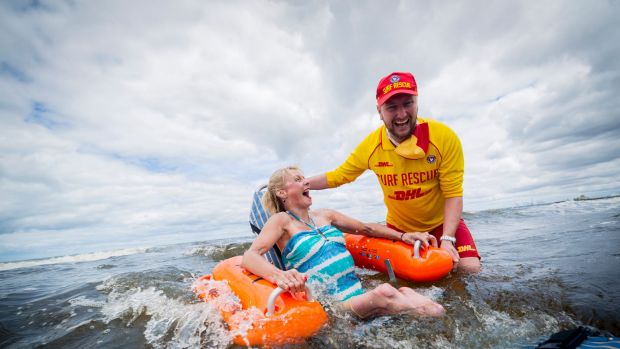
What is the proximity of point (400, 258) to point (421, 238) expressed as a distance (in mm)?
370

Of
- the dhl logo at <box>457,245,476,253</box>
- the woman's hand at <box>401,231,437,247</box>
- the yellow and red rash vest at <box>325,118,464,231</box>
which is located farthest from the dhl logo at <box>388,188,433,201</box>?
the dhl logo at <box>457,245,476,253</box>

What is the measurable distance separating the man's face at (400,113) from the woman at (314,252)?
1.26 m

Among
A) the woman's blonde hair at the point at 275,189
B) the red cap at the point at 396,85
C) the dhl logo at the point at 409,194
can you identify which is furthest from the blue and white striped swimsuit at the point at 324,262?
the red cap at the point at 396,85

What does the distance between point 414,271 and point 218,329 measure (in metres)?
2.24

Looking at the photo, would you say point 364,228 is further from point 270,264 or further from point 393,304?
point 270,264

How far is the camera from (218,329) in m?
2.87

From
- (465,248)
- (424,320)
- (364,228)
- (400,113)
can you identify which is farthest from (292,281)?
(465,248)

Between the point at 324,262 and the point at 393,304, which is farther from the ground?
the point at 324,262

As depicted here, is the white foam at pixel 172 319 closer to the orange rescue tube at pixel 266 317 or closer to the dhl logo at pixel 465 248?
the orange rescue tube at pixel 266 317

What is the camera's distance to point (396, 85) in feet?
11.6

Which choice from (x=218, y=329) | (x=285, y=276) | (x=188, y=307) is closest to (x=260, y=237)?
(x=285, y=276)

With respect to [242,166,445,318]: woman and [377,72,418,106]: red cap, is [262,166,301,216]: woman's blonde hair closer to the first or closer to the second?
[242,166,445,318]: woman

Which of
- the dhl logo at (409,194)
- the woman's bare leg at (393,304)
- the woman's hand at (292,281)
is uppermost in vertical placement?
the dhl logo at (409,194)

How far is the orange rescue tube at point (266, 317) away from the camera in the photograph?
7.98 ft
